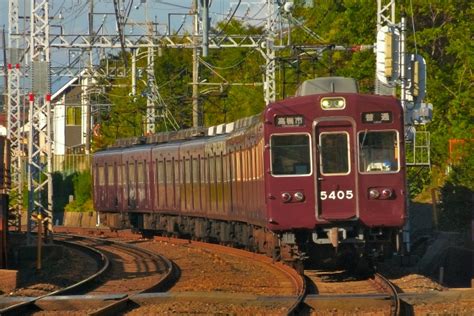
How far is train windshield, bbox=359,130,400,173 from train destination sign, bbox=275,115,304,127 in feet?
2.96

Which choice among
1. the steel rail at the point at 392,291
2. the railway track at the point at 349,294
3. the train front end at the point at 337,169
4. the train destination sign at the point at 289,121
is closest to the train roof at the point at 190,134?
the train destination sign at the point at 289,121

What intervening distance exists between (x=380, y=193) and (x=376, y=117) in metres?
1.11

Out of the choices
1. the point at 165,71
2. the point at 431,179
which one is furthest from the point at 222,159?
the point at 165,71

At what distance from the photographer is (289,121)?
60.8ft

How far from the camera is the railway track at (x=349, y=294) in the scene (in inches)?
583

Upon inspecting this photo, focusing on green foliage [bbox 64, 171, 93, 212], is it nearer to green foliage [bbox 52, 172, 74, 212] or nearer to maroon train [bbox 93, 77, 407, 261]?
green foliage [bbox 52, 172, 74, 212]

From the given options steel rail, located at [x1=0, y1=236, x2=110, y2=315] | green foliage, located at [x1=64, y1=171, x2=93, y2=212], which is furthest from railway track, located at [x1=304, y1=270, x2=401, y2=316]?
green foliage, located at [x1=64, y1=171, x2=93, y2=212]

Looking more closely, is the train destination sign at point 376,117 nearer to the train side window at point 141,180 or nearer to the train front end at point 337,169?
the train front end at point 337,169

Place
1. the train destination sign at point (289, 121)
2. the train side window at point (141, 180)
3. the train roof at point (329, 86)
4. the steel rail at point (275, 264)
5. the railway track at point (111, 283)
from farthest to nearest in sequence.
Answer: the train side window at point (141, 180), the train roof at point (329, 86), the train destination sign at point (289, 121), the railway track at point (111, 283), the steel rail at point (275, 264)

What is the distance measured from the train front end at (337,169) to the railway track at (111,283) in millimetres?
2314

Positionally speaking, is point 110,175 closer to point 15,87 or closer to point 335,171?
point 15,87

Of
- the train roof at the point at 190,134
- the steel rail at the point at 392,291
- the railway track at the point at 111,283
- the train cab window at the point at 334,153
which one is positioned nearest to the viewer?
the steel rail at the point at 392,291

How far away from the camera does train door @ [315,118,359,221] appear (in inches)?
719

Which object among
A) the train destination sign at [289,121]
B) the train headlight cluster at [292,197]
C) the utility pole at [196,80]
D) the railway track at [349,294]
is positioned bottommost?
the railway track at [349,294]
